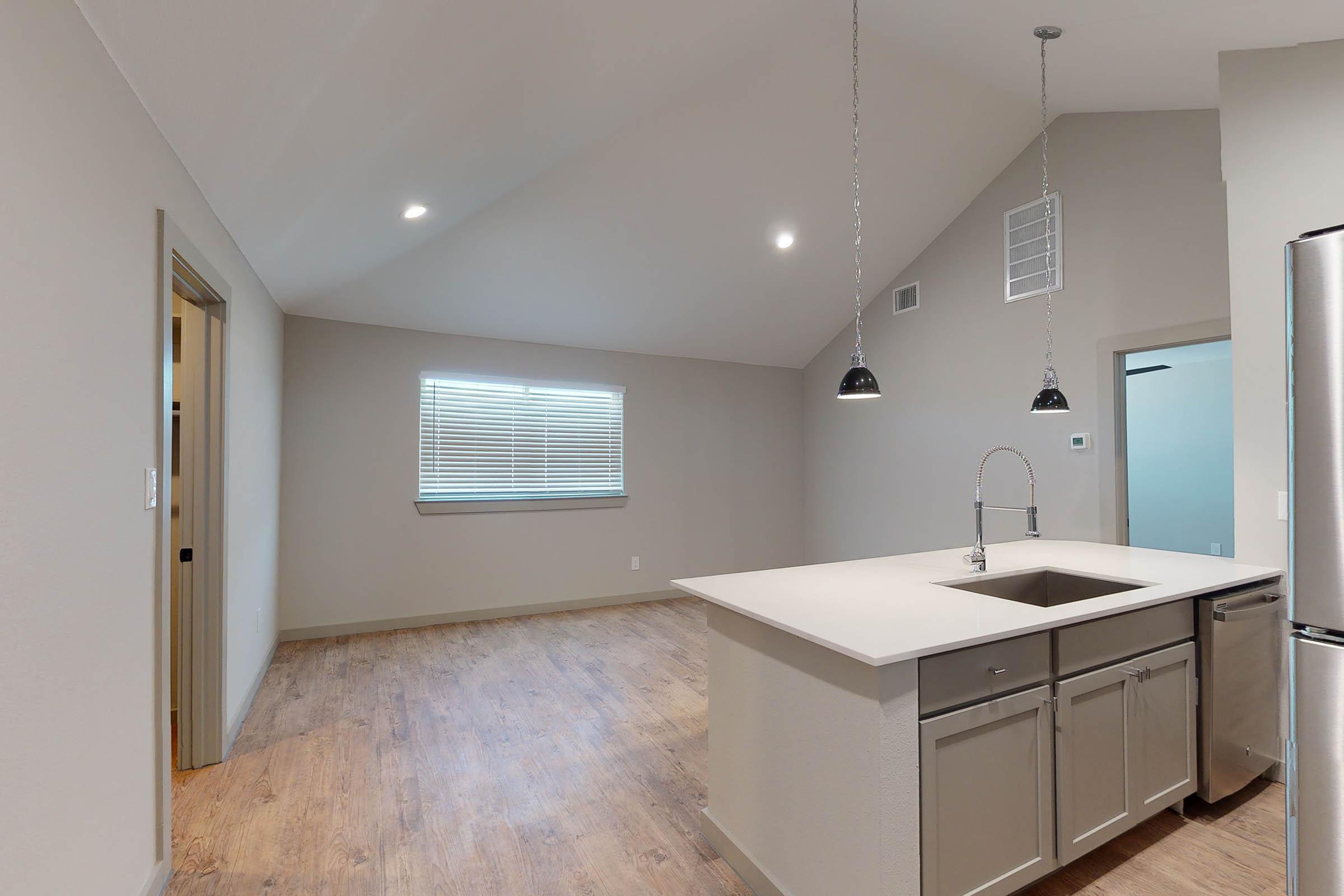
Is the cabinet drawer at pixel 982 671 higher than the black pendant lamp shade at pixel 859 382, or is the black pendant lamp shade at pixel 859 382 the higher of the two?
the black pendant lamp shade at pixel 859 382

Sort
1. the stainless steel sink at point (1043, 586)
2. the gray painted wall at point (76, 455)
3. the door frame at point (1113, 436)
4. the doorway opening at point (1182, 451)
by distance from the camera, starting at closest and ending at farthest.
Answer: the gray painted wall at point (76, 455) < the stainless steel sink at point (1043, 586) < the door frame at point (1113, 436) < the doorway opening at point (1182, 451)

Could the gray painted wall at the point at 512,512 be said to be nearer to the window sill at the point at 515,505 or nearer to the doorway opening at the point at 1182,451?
the window sill at the point at 515,505

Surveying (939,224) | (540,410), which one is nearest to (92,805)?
(540,410)

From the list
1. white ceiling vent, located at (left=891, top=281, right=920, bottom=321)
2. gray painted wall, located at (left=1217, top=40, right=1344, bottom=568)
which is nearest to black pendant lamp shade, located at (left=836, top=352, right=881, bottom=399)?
gray painted wall, located at (left=1217, top=40, right=1344, bottom=568)

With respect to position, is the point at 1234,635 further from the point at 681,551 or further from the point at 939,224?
the point at 681,551

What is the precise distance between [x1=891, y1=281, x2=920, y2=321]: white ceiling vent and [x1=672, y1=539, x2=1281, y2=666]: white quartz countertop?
286cm

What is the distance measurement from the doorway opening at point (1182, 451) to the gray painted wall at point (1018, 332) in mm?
1385

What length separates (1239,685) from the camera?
2.38 metres

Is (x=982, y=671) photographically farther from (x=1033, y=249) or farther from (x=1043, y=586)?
(x=1033, y=249)

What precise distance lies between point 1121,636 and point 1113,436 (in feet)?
7.84

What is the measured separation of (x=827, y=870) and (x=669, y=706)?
6.13 ft

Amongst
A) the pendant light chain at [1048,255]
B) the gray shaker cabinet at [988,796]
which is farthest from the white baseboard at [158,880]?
the pendant light chain at [1048,255]

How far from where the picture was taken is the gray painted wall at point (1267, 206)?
8.23 ft

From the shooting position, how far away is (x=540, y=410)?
5625mm
